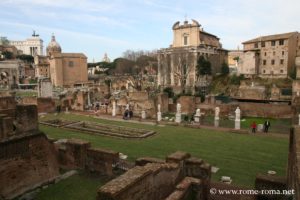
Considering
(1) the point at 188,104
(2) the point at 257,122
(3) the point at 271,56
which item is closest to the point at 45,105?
(1) the point at 188,104

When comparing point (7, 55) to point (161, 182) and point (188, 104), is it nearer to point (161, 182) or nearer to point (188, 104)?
point (188, 104)

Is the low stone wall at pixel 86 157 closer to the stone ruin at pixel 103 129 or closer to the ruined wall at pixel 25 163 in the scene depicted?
the ruined wall at pixel 25 163

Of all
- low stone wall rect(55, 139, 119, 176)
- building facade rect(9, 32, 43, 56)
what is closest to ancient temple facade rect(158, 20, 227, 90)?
low stone wall rect(55, 139, 119, 176)

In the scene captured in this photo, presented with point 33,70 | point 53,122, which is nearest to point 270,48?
point 53,122

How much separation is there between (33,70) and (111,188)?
97372 mm

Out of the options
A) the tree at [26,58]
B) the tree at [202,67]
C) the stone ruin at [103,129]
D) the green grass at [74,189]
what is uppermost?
the tree at [26,58]

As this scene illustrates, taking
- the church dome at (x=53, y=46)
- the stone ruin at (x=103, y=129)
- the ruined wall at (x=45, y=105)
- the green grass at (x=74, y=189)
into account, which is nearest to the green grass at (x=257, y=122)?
the stone ruin at (x=103, y=129)

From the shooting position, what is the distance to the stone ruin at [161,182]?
582 cm

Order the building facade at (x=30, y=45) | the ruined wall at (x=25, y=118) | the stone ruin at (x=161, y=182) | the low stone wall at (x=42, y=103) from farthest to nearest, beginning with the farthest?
the building facade at (x=30, y=45)
the low stone wall at (x=42, y=103)
the ruined wall at (x=25, y=118)
the stone ruin at (x=161, y=182)

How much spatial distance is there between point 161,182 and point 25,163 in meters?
5.34

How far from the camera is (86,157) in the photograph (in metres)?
11.3

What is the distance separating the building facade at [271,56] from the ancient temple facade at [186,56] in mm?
7772

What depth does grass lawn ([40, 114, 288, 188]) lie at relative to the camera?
481 inches

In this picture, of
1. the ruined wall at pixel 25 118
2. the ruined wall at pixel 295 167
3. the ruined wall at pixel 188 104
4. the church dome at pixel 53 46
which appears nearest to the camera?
the ruined wall at pixel 295 167
